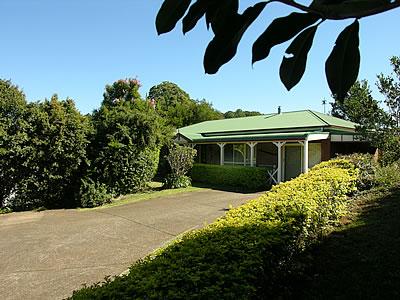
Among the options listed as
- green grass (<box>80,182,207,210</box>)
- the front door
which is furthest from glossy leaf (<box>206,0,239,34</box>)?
the front door

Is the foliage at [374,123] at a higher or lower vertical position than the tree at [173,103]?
lower

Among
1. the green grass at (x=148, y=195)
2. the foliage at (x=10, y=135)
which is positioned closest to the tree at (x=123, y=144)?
the green grass at (x=148, y=195)

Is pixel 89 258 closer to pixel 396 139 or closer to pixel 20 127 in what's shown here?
pixel 20 127

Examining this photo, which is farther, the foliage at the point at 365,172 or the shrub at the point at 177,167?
the shrub at the point at 177,167

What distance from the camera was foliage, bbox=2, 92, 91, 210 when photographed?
12.8 m

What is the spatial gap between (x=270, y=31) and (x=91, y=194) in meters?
13.6

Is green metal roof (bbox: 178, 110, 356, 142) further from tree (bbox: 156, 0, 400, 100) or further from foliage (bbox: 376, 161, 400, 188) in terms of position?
tree (bbox: 156, 0, 400, 100)

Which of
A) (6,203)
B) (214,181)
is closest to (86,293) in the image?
(6,203)

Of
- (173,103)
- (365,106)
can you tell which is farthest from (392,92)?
(173,103)

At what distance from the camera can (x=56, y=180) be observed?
13.7 m

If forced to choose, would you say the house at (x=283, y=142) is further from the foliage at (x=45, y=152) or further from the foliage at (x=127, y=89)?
the foliage at (x=45, y=152)

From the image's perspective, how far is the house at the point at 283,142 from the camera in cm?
1819

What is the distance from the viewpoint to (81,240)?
8.41 meters

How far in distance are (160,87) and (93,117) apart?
5410cm
